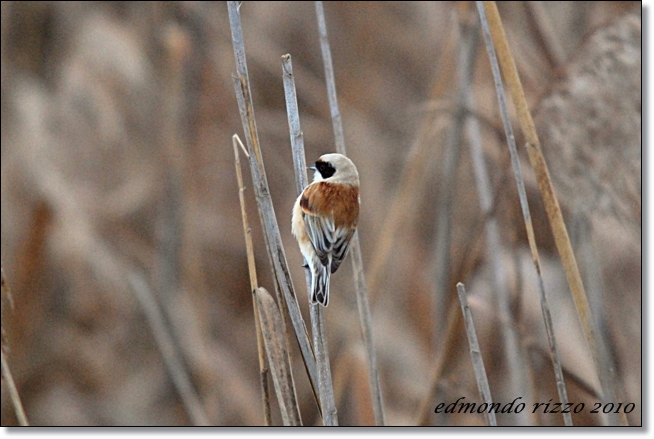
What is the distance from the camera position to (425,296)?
8.41 feet

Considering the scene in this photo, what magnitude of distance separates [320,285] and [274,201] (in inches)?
51.8

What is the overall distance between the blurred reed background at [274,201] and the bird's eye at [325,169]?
0.60 metres

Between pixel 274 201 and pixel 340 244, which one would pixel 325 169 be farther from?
pixel 274 201

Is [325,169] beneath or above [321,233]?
above

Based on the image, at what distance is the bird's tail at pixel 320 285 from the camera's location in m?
1.35

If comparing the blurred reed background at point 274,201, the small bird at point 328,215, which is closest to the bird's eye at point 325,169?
the small bird at point 328,215

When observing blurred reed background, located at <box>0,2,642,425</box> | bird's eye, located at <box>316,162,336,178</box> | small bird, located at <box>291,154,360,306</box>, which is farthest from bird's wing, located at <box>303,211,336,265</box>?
blurred reed background, located at <box>0,2,642,425</box>

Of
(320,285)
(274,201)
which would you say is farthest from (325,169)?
(274,201)

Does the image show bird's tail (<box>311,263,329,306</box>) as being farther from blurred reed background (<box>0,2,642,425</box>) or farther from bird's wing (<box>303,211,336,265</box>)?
blurred reed background (<box>0,2,642,425</box>)

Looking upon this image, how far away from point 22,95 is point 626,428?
2.69 m

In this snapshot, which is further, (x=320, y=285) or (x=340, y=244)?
(x=340, y=244)

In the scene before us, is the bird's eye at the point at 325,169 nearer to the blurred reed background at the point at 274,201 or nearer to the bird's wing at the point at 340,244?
the bird's wing at the point at 340,244

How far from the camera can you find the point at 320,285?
143 cm

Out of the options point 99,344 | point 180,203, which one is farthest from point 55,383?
point 180,203
